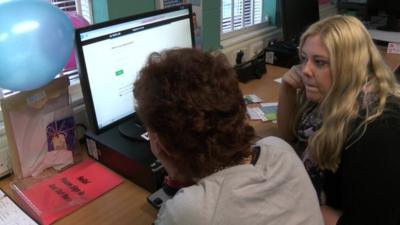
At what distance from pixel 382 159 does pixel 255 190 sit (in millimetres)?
499

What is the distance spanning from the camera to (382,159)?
1027 mm

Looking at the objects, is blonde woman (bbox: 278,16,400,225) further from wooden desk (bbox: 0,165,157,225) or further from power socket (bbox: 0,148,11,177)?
power socket (bbox: 0,148,11,177)

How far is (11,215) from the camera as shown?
1.07 metres

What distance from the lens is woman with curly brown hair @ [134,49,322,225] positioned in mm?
707

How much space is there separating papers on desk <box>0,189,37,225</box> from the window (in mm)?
1639

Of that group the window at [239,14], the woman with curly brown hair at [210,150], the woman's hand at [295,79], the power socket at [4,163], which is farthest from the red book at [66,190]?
the window at [239,14]

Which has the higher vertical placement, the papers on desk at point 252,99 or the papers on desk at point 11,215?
the papers on desk at point 252,99

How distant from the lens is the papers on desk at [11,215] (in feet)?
3.43

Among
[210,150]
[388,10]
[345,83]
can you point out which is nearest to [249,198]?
[210,150]

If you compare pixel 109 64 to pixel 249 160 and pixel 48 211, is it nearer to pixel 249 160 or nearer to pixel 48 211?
pixel 48 211

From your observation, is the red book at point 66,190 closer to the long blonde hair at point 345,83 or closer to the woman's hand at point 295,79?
the long blonde hair at point 345,83

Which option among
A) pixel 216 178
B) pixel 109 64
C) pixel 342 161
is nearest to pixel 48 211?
pixel 109 64

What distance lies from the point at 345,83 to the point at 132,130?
740 millimetres

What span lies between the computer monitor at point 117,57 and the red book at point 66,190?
155 millimetres
